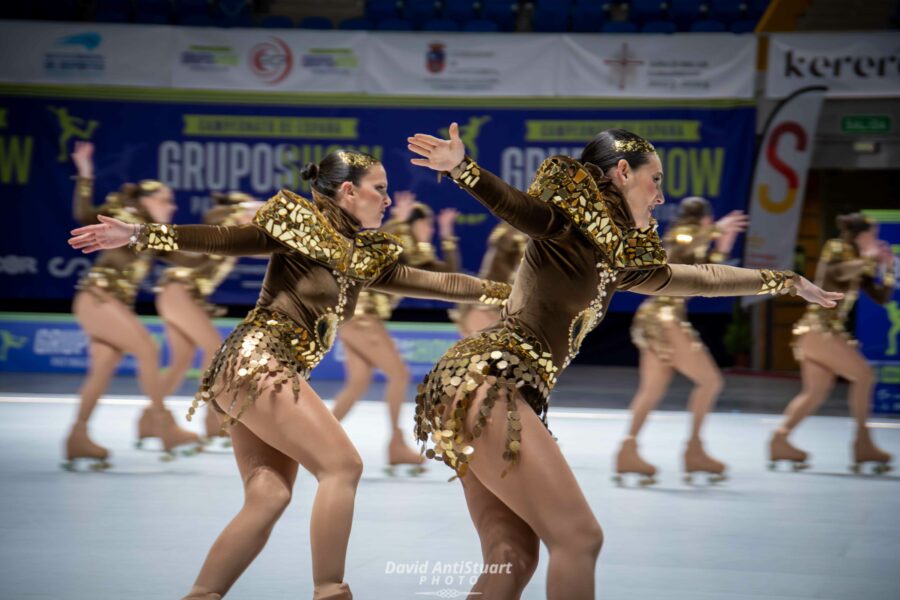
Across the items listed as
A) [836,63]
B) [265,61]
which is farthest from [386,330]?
[836,63]

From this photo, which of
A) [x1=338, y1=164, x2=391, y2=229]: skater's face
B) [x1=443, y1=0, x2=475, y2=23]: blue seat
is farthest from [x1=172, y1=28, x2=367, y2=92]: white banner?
[x1=338, y1=164, x2=391, y2=229]: skater's face

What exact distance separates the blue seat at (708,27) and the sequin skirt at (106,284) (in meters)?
9.10

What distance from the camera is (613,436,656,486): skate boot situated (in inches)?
265

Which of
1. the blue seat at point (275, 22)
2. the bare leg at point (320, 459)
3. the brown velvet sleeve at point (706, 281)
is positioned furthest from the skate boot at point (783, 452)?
the blue seat at point (275, 22)

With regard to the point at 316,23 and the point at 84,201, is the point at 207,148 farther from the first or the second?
the point at 84,201

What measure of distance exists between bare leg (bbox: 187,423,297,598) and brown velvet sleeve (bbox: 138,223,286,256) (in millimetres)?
534

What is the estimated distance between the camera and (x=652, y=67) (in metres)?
12.8

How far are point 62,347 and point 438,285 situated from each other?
10413mm

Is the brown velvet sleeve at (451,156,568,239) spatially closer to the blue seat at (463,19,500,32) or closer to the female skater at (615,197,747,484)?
the female skater at (615,197,747,484)

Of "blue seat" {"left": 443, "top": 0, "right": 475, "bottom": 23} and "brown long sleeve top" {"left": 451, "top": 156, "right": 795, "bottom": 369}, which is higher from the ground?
"blue seat" {"left": 443, "top": 0, "right": 475, "bottom": 23}

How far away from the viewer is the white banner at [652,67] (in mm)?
12680

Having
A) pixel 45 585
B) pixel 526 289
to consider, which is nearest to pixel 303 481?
pixel 45 585

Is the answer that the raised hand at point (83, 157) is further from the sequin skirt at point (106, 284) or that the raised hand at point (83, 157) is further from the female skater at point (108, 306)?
the sequin skirt at point (106, 284)

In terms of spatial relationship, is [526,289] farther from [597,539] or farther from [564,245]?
[597,539]
